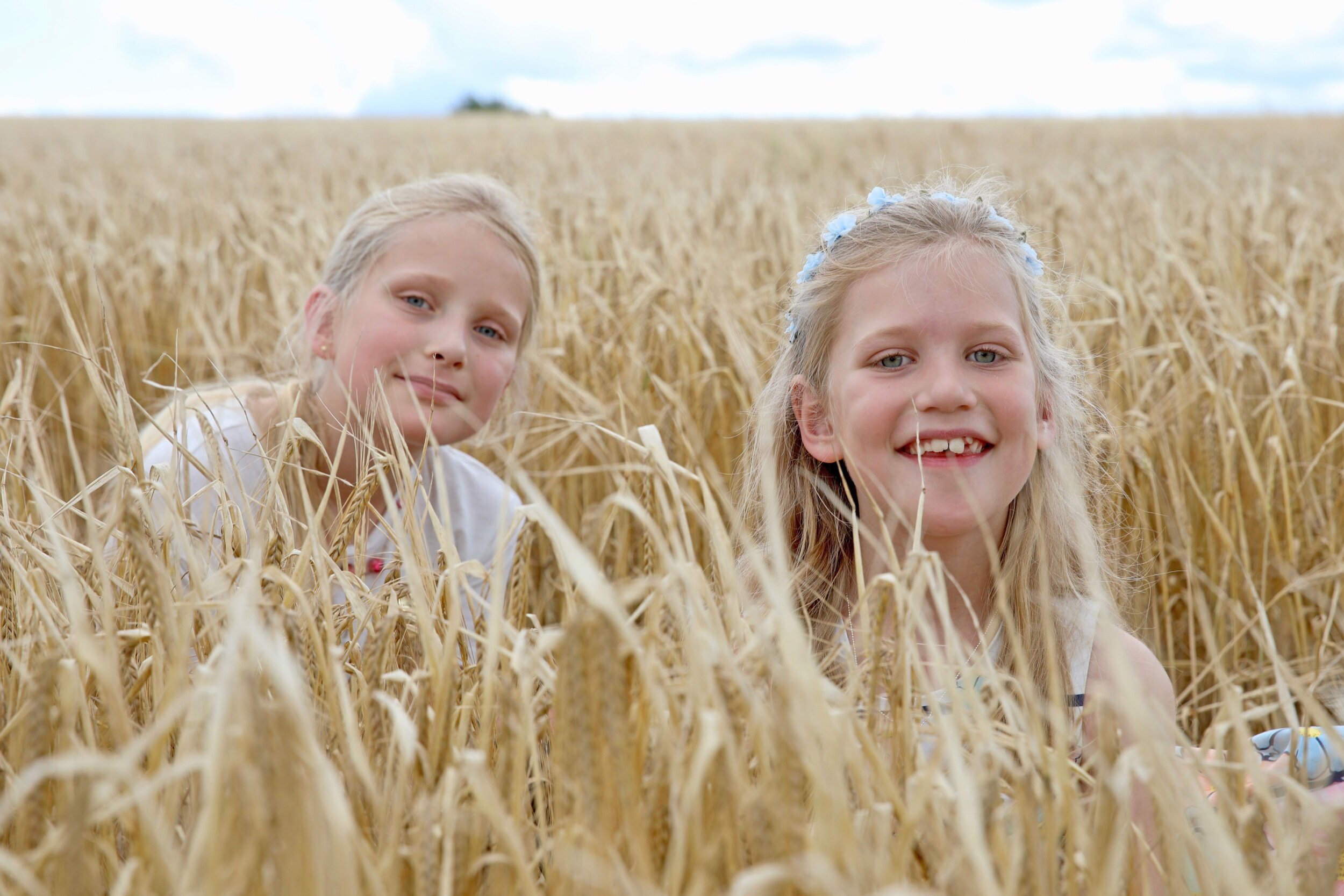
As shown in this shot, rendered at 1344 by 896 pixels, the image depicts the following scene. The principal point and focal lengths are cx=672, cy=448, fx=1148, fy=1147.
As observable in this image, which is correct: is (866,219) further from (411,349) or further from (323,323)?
(323,323)

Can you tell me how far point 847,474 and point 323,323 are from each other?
0.97 m

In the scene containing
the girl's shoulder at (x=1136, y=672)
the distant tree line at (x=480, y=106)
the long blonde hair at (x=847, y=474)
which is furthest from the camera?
the distant tree line at (x=480, y=106)

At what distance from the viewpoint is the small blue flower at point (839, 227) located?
143 centimetres

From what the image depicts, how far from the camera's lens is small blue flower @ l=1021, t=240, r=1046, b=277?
1389mm

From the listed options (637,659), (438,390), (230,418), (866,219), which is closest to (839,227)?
(866,219)

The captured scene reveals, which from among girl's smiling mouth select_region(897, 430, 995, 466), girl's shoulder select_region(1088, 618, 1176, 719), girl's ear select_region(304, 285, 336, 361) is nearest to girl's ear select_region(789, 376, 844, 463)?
girl's smiling mouth select_region(897, 430, 995, 466)

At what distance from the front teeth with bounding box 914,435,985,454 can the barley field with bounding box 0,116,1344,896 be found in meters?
0.25

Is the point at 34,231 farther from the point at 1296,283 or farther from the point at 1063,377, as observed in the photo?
the point at 1296,283

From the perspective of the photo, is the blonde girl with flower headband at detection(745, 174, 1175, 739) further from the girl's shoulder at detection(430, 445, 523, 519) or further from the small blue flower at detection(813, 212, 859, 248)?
the girl's shoulder at detection(430, 445, 523, 519)

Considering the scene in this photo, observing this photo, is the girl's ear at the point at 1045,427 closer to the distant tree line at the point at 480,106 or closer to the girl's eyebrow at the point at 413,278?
the girl's eyebrow at the point at 413,278

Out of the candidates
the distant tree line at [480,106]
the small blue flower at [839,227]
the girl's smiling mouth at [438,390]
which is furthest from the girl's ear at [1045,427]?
the distant tree line at [480,106]

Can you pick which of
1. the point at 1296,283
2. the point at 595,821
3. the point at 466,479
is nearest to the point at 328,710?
the point at 595,821

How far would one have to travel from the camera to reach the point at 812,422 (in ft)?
4.55

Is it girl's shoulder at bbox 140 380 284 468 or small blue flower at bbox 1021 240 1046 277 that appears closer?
small blue flower at bbox 1021 240 1046 277
